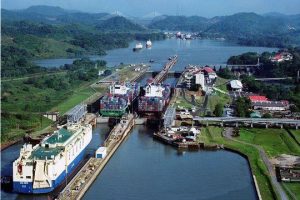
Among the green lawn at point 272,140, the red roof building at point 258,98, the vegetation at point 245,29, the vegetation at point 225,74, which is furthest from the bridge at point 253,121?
the vegetation at point 245,29

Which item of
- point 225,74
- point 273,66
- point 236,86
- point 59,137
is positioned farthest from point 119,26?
point 59,137

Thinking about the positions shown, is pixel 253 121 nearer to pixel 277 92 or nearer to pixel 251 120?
pixel 251 120

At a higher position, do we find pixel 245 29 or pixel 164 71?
pixel 245 29

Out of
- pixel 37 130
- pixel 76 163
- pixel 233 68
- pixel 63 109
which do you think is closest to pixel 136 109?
pixel 63 109

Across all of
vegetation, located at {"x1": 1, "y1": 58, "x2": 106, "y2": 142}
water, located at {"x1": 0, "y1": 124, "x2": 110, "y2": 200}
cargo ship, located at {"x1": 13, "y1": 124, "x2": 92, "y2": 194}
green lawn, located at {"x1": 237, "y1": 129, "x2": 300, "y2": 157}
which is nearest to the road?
green lawn, located at {"x1": 237, "y1": 129, "x2": 300, "y2": 157}

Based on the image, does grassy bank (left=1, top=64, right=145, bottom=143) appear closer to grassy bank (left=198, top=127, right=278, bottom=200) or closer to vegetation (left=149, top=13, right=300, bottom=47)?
grassy bank (left=198, top=127, right=278, bottom=200)

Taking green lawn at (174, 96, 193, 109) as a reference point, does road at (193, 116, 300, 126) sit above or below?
below
